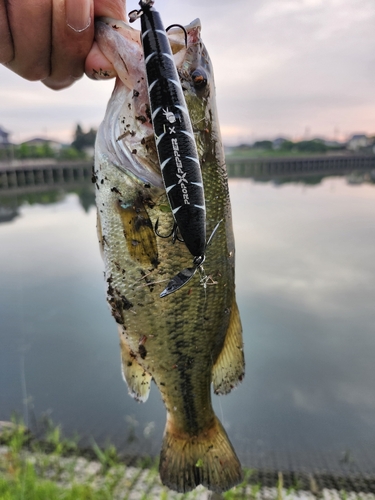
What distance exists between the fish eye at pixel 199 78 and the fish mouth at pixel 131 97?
0.02 m

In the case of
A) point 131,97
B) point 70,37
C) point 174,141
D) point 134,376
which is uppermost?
point 70,37

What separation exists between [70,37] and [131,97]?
309 mm

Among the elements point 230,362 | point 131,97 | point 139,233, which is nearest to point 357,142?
point 230,362

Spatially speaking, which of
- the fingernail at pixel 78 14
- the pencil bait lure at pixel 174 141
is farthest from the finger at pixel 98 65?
the pencil bait lure at pixel 174 141

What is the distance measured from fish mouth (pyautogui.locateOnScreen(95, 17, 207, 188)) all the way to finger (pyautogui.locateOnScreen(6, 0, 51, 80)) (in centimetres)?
20

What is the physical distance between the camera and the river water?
17.6 feet

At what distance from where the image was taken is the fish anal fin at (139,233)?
5.18ft

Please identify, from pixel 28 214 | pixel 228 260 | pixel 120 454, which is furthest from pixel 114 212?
pixel 28 214

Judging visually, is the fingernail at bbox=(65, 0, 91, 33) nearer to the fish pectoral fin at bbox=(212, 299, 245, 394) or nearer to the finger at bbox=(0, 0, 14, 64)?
the finger at bbox=(0, 0, 14, 64)

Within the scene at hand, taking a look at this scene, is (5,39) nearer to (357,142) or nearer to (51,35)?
(51,35)

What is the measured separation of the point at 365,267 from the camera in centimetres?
1188

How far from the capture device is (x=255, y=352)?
293 inches

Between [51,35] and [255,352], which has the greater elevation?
[51,35]

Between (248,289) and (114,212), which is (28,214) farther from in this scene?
(114,212)
